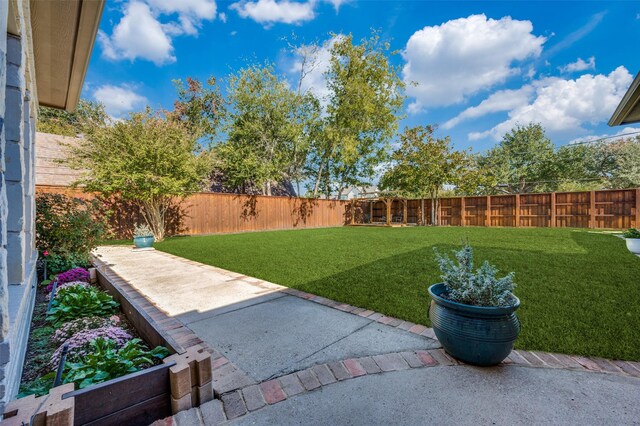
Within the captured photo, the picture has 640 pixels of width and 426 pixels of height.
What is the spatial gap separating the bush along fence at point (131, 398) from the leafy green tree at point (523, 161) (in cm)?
2347

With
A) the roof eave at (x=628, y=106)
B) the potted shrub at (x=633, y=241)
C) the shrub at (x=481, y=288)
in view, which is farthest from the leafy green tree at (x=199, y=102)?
the potted shrub at (x=633, y=241)

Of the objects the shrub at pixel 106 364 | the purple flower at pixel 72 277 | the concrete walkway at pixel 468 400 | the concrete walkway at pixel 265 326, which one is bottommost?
the concrete walkway at pixel 468 400

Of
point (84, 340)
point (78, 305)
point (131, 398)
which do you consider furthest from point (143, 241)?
point (131, 398)

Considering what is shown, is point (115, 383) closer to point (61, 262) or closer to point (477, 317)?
point (477, 317)

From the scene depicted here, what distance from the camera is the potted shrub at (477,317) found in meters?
1.62

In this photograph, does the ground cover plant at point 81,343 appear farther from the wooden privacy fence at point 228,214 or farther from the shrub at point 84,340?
the wooden privacy fence at point 228,214

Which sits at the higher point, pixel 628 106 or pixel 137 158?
pixel 137 158

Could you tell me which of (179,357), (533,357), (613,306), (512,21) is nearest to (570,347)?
(533,357)

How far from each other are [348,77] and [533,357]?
1696 cm

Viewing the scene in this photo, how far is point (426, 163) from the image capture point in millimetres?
15414

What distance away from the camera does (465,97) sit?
62.0 ft

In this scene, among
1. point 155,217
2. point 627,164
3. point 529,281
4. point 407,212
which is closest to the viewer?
point 529,281

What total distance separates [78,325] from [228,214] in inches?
414

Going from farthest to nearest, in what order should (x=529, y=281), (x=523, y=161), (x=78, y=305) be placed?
(x=523, y=161), (x=529, y=281), (x=78, y=305)
